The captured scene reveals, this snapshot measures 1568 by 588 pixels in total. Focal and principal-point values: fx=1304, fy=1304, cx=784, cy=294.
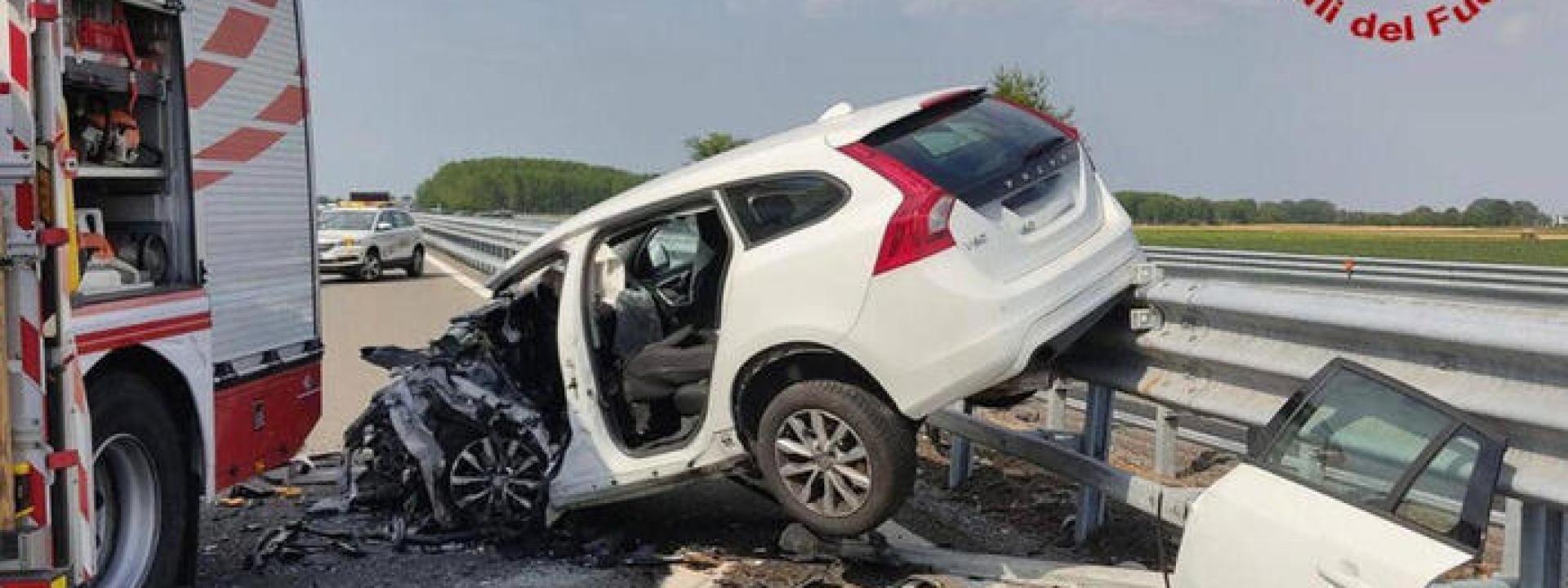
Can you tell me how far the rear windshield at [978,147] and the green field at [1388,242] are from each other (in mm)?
20491

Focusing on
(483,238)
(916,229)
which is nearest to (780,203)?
(916,229)

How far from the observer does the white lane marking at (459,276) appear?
22.2m

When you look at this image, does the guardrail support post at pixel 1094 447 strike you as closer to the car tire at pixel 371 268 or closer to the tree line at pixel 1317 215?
the car tire at pixel 371 268

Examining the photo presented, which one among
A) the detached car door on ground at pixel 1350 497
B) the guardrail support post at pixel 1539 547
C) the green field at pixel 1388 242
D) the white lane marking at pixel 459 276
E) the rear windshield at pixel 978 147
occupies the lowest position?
the white lane marking at pixel 459 276

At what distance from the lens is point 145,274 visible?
4883 mm

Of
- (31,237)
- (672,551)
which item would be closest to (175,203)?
(31,237)

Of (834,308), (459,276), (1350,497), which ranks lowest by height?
(459,276)

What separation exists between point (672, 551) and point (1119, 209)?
2418 mm

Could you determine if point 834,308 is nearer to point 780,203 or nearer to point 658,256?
point 780,203

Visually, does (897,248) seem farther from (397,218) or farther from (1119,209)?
(397,218)

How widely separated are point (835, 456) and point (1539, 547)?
230 centimetres

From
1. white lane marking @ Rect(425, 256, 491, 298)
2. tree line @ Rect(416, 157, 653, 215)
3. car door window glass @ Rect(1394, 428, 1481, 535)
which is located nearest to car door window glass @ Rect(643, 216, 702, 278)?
car door window glass @ Rect(1394, 428, 1481, 535)

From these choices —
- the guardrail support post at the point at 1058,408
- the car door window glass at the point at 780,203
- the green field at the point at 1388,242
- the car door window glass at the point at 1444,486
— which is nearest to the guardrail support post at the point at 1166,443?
the guardrail support post at the point at 1058,408

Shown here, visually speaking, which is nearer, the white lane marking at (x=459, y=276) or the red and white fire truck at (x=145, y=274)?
the red and white fire truck at (x=145, y=274)
